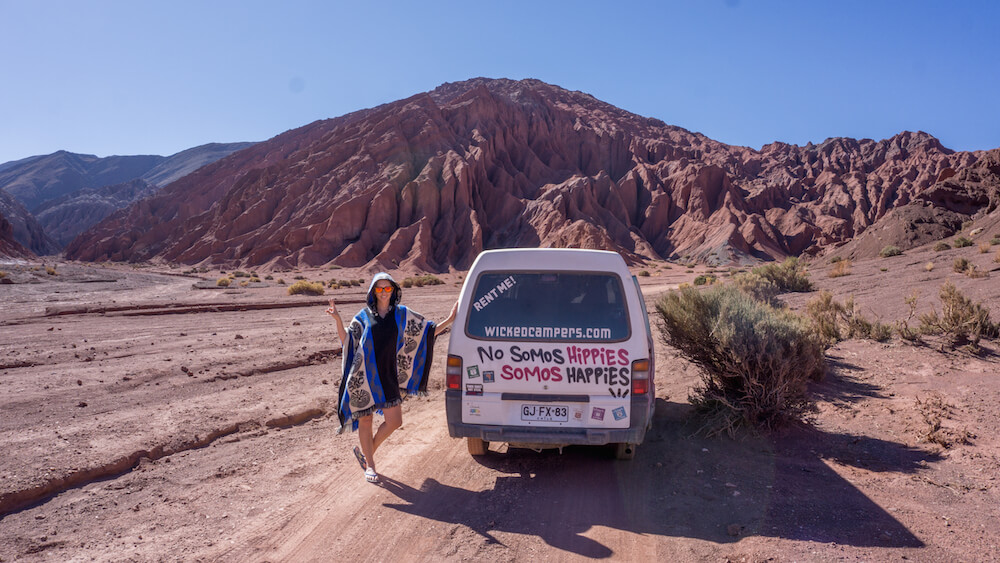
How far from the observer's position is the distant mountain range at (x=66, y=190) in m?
106

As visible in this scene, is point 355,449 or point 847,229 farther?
point 847,229

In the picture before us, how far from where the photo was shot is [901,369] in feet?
27.0

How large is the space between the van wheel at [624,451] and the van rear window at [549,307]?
1.23 meters

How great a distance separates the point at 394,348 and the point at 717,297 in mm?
4152

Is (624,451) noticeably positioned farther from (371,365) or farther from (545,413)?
(371,365)

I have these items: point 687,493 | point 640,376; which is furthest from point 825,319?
point 640,376

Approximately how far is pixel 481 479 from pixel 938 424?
4667 millimetres

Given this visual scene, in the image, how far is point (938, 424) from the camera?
6012 mm

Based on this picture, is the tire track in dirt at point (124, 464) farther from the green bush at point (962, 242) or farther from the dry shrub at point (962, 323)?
the green bush at point (962, 242)

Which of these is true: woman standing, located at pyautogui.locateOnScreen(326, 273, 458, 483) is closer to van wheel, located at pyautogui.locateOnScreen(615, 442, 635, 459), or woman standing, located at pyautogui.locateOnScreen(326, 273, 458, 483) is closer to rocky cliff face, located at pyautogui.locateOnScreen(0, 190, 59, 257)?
van wheel, located at pyautogui.locateOnScreen(615, 442, 635, 459)

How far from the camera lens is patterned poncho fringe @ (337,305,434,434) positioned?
515cm

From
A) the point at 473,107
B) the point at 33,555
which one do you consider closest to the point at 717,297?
the point at 33,555

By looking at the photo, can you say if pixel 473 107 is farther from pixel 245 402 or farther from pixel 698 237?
pixel 245 402

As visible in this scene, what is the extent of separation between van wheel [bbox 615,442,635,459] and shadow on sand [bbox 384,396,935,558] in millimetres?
97
